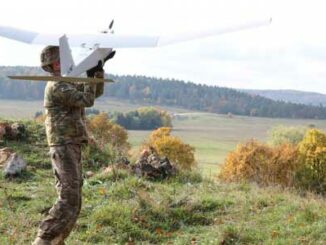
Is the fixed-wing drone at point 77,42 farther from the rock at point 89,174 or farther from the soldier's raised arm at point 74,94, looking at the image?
the rock at point 89,174

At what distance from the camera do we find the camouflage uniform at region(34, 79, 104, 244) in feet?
16.7

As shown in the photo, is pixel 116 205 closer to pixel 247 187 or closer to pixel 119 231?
pixel 119 231

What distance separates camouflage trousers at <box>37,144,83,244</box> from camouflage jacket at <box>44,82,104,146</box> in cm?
9

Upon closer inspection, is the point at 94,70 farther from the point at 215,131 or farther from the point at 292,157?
the point at 215,131

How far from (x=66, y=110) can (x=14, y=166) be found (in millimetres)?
4319

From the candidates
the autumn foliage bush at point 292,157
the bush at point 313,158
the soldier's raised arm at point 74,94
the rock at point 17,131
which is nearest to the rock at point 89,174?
the rock at point 17,131

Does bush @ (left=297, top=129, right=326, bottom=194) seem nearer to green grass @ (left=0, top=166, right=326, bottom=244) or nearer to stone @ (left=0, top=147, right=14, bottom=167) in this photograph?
stone @ (left=0, top=147, right=14, bottom=167)

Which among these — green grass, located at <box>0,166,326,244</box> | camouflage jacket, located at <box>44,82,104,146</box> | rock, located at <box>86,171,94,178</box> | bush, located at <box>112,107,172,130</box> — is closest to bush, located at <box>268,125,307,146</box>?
bush, located at <box>112,107,172,130</box>

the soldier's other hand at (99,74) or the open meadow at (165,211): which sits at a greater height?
the soldier's other hand at (99,74)

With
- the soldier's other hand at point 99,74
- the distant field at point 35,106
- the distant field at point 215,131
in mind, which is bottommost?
the distant field at point 215,131

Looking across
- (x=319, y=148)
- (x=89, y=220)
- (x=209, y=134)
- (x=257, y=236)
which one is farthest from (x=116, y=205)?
(x=209, y=134)

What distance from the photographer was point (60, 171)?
5.12 metres

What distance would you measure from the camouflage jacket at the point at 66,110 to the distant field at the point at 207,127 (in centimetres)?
6397

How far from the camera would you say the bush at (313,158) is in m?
49.2
